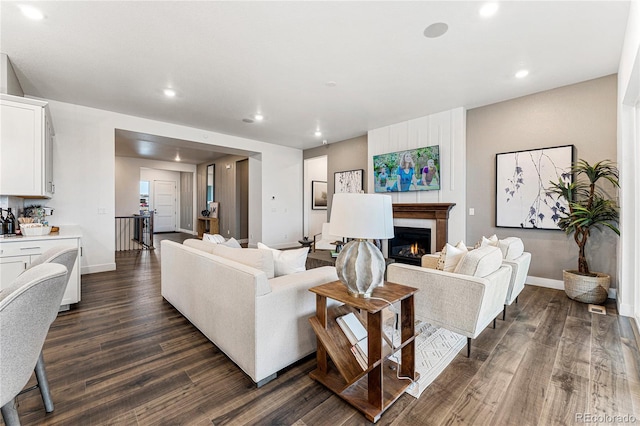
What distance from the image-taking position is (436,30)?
2480 mm

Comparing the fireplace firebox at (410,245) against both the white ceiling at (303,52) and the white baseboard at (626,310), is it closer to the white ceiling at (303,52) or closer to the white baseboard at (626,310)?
the white ceiling at (303,52)

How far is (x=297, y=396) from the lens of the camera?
1635mm

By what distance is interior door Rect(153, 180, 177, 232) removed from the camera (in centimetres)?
1062

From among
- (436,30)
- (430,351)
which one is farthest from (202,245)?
(436,30)

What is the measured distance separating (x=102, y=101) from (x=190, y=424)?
4.66m

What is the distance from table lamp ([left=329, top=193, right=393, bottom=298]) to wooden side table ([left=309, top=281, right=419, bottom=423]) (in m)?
0.10

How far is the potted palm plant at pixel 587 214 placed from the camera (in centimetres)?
309

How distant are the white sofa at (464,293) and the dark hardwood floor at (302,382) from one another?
0.26 metres

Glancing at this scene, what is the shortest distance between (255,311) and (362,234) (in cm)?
79

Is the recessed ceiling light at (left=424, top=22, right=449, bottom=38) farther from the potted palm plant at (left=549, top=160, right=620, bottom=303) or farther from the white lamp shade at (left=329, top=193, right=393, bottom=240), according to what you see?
the potted palm plant at (left=549, top=160, right=620, bottom=303)

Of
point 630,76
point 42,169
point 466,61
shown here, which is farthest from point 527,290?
point 42,169

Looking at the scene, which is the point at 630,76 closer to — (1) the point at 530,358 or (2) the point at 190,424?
(1) the point at 530,358

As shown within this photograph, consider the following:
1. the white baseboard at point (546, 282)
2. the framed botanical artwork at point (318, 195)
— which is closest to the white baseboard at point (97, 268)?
the framed botanical artwork at point (318, 195)

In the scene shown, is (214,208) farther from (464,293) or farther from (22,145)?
(464,293)
